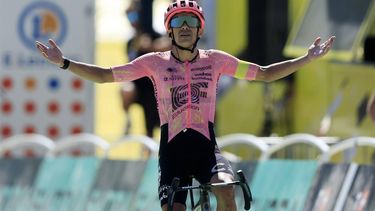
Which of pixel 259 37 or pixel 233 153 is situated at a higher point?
pixel 259 37

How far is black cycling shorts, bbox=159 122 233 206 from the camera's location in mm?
8750

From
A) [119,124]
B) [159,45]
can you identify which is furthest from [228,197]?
[119,124]

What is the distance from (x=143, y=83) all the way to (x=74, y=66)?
7074 millimetres

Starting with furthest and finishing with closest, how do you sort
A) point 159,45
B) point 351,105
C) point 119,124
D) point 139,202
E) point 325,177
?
1. point 119,124
2. point 159,45
3. point 351,105
4. point 139,202
5. point 325,177

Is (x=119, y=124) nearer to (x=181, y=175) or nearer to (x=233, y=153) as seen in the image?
(x=233, y=153)

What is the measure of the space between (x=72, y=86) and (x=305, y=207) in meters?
5.78

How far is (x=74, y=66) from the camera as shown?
29.3ft

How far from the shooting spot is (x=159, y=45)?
15.9 m

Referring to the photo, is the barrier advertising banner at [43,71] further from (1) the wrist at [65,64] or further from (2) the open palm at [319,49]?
(2) the open palm at [319,49]

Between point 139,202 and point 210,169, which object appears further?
point 139,202

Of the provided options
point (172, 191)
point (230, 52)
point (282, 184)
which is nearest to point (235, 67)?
point (172, 191)

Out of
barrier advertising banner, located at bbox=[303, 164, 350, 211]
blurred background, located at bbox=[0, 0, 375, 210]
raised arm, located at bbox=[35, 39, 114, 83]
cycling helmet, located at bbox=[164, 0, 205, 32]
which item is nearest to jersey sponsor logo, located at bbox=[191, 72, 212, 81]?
cycling helmet, located at bbox=[164, 0, 205, 32]

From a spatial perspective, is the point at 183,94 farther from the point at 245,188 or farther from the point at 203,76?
the point at 245,188

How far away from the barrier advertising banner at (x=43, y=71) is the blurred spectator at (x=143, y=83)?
48 centimetres
